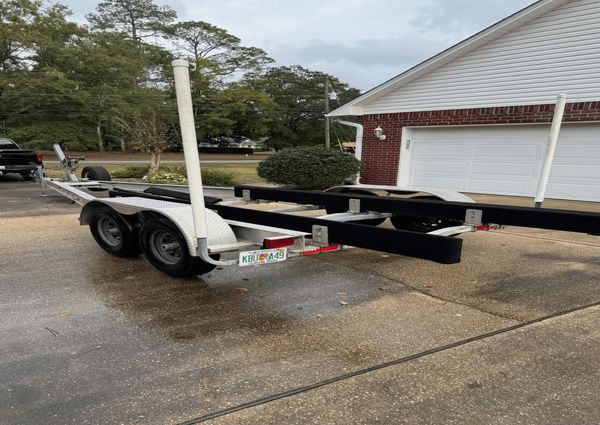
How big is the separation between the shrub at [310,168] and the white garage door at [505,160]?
217 centimetres

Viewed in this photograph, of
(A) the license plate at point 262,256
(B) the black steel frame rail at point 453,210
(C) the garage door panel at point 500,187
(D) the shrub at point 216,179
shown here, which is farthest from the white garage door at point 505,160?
(A) the license plate at point 262,256

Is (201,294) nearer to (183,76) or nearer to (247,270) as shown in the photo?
(247,270)

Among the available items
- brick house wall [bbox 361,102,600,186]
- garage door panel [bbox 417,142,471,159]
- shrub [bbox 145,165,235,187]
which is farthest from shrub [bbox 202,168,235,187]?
garage door panel [bbox 417,142,471,159]

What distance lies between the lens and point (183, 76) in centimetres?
329

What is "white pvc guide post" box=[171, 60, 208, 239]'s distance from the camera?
10.8ft

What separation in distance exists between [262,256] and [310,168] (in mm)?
9225

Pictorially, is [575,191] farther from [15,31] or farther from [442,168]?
[15,31]

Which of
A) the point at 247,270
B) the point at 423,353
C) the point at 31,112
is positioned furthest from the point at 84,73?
the point at 423,353

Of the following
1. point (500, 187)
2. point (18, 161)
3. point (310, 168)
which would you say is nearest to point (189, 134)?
point (310, 168)

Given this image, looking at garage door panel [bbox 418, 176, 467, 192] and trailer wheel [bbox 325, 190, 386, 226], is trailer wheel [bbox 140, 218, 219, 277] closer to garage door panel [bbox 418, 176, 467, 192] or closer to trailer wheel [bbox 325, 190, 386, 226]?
trailer wheel [bbox 325, 190, 386, 226]

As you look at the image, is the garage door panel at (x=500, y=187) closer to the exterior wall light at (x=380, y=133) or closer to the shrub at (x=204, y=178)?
the exterior wall light at (x=380, y=133)

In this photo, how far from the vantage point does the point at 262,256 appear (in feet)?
12.1

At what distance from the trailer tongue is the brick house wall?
780 cm

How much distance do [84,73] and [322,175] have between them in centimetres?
2796
